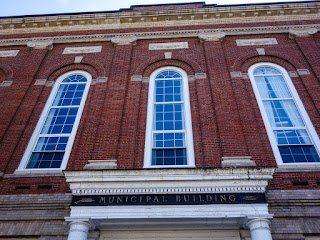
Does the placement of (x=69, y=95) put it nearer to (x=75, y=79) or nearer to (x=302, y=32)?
(x=75, y=79)

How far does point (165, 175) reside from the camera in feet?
25.7

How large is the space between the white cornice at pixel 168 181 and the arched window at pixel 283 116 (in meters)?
2.09

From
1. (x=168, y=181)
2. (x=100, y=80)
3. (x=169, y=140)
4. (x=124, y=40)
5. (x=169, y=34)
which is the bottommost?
(x=168, y=181)

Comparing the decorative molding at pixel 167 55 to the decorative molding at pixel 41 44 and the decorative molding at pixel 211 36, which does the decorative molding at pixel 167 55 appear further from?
the decorative molding at pixel 41 44

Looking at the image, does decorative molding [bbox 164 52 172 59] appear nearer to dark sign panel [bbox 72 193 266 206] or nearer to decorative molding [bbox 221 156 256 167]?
decorative molding [bbox 221 156 256 167]

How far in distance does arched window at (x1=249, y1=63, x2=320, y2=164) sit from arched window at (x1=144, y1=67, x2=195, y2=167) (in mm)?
2531

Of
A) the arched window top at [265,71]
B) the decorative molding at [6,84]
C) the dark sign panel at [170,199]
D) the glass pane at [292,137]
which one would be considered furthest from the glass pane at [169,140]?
the decorative molding at [6,84]

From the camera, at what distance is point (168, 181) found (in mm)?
7824

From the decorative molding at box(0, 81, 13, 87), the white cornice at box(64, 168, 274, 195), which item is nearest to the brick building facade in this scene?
the white cornice at box(64, 168, 274, 195)

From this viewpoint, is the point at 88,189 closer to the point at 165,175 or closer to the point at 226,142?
the point at 165,175

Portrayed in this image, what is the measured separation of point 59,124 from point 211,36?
7.14m

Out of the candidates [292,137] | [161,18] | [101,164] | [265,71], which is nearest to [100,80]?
[101,164]

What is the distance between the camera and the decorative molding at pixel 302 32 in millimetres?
13422

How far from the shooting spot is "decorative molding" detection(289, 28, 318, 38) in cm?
1342
